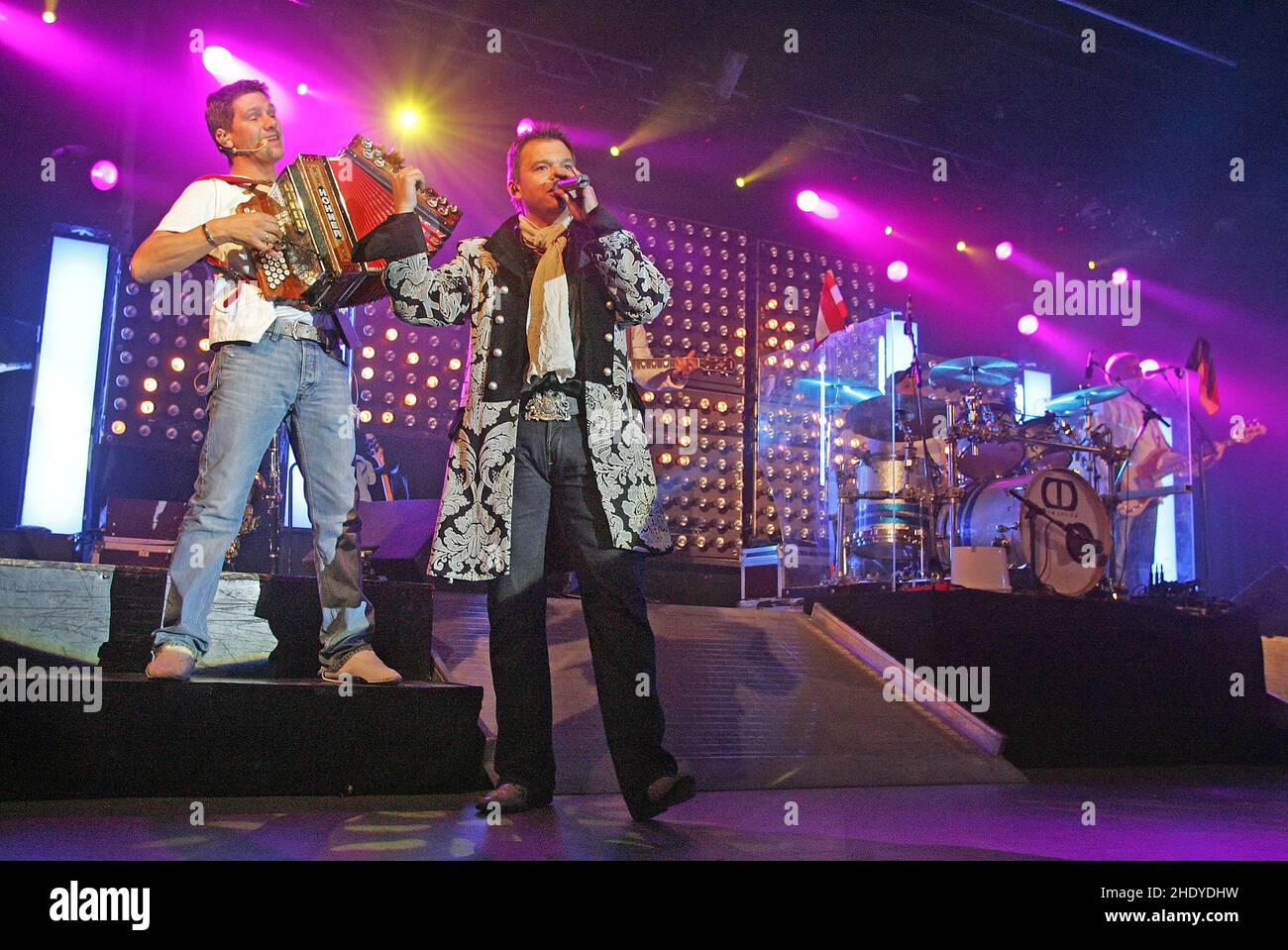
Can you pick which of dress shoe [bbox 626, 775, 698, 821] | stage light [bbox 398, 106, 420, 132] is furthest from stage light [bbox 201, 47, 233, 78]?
dress shoe [bbox 626, 775, 698, 821]

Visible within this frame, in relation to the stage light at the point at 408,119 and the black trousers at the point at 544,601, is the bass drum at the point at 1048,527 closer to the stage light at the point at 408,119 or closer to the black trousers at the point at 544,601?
the black trousers at the point at 544,601

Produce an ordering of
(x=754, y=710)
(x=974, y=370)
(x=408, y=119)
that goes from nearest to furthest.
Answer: (x=754, y=710) < (x=974, y=370) < (x=408, y=119)

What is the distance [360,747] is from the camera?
340cm

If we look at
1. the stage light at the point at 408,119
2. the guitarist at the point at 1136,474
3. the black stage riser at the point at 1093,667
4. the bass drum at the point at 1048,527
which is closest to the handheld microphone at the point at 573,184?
the black stage riser at the point at 1093,667

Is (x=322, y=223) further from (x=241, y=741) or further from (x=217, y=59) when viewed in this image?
→ (x=217, y=59)

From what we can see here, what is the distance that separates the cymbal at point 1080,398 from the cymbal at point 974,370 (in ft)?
1.48

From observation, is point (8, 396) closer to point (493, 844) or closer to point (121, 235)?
point (121, 235)

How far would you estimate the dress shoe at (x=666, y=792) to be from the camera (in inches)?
112

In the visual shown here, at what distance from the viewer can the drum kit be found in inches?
287

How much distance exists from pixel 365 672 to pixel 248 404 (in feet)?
3.21

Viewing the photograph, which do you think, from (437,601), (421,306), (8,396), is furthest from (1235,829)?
(8,396)

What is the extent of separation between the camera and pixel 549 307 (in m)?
3.16

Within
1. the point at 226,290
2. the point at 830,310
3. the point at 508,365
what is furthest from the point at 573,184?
the point at 830,310

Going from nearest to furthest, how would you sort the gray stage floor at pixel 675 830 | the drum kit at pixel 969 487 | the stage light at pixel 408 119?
the gray stage floor at pixel 675 830, the drum kit at pixel 969 487, the stage light at pixel 408 119
